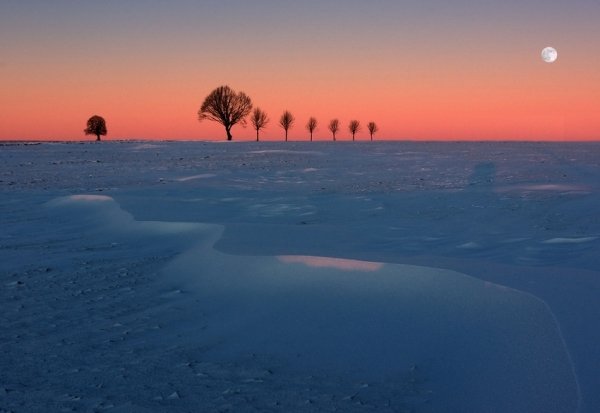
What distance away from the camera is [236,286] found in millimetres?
4340

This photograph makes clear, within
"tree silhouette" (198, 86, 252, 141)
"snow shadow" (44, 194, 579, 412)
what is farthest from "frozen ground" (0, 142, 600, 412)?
"tree silhouette" (198, 86, 252, 141)

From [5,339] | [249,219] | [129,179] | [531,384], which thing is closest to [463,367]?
[531,384]

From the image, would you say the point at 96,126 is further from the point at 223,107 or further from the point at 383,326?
the point at 383,326

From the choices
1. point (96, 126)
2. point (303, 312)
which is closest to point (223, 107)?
point (96, 126)

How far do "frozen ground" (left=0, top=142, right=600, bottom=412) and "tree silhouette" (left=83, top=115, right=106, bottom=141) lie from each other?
7767 centimetres

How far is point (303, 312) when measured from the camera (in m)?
3.70

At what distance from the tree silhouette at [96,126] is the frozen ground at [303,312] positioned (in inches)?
3058

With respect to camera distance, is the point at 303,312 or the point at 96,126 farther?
the point at 96,126

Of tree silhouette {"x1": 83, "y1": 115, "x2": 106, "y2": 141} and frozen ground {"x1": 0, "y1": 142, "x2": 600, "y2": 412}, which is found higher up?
tree silhouette {"x1": 83, "y1": 115, "x2": 106, "y2": 141}

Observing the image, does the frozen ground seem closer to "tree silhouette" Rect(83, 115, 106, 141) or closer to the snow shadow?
the snow shadow

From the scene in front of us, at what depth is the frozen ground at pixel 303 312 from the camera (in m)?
2.58

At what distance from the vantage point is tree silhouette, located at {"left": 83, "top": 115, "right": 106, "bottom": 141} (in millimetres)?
78750

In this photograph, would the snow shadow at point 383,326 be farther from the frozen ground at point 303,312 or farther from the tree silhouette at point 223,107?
the tree silhouette at point 223,107

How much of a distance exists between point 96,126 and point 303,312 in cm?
8338
